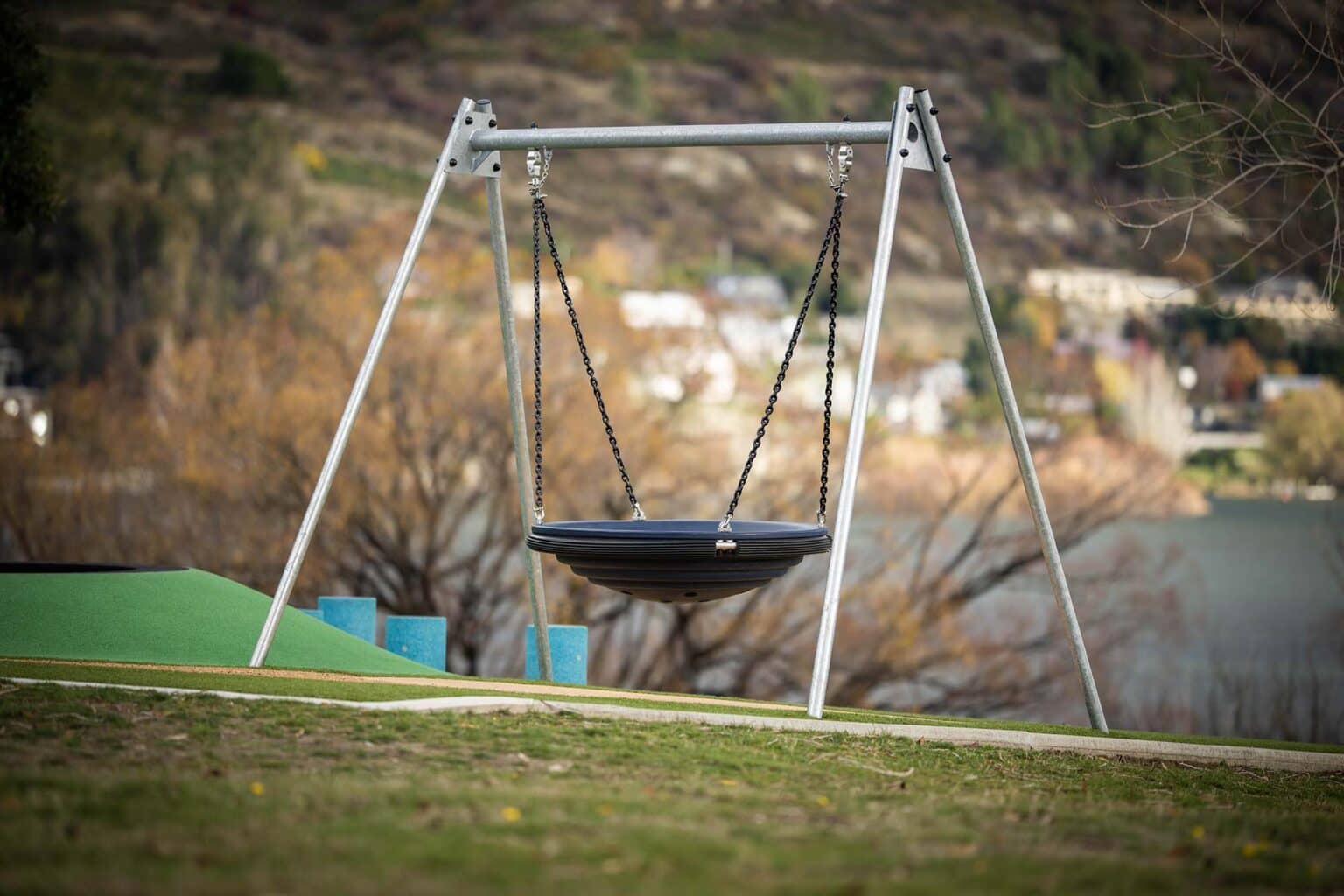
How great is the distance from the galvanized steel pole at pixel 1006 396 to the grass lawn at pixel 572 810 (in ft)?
2.99

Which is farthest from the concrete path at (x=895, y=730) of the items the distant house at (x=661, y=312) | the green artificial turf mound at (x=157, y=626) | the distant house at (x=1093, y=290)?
the distant house at (x=1093, y=290)

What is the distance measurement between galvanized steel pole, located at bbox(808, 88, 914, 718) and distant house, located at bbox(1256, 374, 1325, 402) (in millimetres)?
28945

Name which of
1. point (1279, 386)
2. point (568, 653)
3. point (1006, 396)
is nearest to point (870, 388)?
point (1006, 396)

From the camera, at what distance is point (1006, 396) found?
6902mm

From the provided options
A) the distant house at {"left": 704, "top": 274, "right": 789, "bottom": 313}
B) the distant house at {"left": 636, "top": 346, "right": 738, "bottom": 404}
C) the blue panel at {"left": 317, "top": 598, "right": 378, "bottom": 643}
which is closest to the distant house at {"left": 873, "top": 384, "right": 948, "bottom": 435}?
the distant house at {"left": 636, "top": 346, "right": 738, "bottom": 404}

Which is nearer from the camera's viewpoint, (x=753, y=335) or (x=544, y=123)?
(x=753, y=335)

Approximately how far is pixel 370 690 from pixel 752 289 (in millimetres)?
27694

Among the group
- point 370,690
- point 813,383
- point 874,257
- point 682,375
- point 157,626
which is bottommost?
point 370,690

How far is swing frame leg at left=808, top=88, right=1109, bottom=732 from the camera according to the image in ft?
19.6

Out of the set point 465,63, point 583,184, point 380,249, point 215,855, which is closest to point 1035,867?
point 215,855

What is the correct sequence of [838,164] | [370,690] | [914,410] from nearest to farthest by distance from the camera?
[370,690] < [838,164] < [914,410]

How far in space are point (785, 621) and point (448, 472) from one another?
490 cm

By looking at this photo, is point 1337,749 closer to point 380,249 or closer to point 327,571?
point 327,571

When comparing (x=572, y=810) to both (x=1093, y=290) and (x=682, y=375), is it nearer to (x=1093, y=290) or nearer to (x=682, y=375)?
(x=682, y=375)
